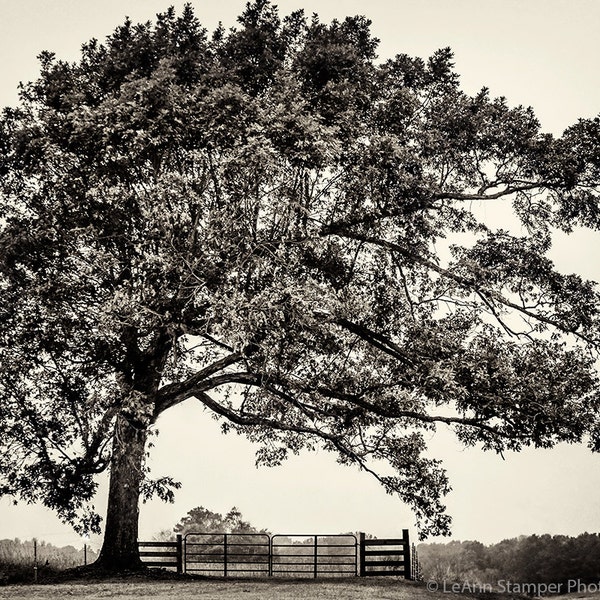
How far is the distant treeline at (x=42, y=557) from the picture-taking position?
21906mm

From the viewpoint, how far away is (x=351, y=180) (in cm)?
1716

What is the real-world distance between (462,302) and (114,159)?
881 centimetres

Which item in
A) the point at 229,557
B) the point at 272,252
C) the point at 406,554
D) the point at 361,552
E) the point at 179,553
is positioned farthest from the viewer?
the point at 229,557

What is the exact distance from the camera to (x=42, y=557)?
916 inches

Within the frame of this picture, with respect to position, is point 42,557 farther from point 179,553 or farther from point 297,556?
point 297,556

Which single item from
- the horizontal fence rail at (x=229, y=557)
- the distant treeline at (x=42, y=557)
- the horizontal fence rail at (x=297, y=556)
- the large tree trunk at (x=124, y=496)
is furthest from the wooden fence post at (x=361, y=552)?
the distant treeline at (x=42, y=557)

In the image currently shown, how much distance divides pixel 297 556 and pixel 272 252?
1128 centimetres

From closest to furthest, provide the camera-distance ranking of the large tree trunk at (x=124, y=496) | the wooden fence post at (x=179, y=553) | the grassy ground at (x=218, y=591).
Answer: the grassy ground at (x=218, y=591), the large tree trunk at (x=124, y=496), the wooden fence post at (x=179, y=553)

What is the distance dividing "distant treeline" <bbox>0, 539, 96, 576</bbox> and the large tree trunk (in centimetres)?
378

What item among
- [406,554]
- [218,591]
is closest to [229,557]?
[406,554]

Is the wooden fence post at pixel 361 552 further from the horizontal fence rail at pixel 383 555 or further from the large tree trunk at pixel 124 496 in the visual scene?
the large tree trunk at pixel 124 496

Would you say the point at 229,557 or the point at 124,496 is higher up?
the point at 124,496

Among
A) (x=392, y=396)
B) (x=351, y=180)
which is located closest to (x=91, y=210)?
(x=351, y=180)

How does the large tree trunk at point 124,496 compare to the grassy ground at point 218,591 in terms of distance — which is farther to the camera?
the large tree trunk at point 124,496
